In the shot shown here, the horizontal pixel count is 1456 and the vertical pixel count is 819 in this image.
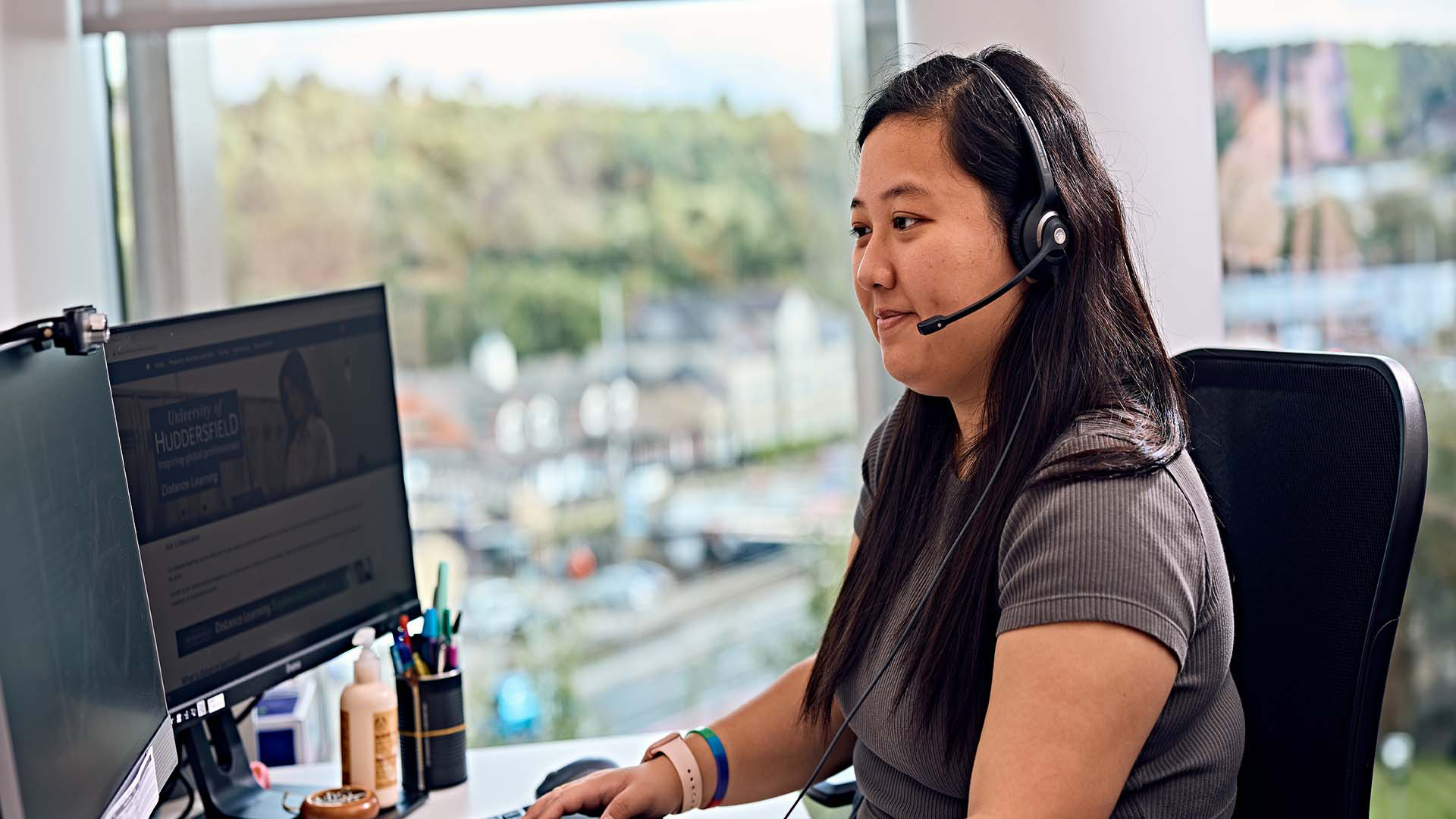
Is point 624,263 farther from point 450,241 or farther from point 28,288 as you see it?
point 28,288

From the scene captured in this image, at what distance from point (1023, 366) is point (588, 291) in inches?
46.6

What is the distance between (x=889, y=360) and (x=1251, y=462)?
13.1 inches

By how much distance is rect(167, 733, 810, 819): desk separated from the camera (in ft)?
4.25

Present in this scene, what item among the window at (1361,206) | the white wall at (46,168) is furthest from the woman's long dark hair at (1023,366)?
the white wall at (46,168)

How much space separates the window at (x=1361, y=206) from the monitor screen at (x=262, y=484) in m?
1.42

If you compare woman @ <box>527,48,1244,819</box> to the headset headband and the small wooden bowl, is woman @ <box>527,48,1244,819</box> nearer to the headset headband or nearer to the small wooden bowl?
the headset headband

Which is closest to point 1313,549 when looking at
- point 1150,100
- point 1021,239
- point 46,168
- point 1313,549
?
point 1313,549

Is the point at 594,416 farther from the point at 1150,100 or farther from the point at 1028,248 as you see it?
the point at 1028,248

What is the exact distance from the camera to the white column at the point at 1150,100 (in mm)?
1539

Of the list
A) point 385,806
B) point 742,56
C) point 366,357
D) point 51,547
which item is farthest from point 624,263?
point 51,547

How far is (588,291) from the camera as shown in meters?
2.09

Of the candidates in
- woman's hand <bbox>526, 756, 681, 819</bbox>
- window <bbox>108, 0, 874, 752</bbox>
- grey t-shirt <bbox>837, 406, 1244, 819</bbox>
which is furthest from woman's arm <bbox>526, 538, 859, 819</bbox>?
window <bbox>108, 0, 874, 752</bbox>

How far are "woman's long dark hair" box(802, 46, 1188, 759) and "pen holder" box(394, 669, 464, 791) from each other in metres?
0.50

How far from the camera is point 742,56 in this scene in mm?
2010
